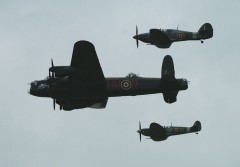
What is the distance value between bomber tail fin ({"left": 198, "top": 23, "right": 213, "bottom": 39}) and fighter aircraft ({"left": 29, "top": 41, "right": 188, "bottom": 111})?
836 inches

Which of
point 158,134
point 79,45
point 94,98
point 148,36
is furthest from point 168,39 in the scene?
point 79,45

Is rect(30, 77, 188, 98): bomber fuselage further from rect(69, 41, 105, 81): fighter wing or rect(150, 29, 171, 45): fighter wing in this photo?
rect(150, 29, 171, 45): fighter wing

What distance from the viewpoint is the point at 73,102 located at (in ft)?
131

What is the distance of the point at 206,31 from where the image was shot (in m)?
58.7

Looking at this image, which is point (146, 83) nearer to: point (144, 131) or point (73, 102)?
point (73, 102)

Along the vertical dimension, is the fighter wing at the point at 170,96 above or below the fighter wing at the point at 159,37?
below

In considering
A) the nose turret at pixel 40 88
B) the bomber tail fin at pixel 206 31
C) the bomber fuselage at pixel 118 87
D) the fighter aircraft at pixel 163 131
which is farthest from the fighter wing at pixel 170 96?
the bomber tail fin at pixel 206 31

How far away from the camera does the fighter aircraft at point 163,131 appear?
181ft

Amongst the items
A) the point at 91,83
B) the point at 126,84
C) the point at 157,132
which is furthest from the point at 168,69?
the point at 157,132

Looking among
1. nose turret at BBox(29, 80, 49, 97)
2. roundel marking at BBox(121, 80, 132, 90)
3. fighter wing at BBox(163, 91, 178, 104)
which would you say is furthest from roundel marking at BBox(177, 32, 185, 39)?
nose turret at BBox(29, 80, 49, 97)

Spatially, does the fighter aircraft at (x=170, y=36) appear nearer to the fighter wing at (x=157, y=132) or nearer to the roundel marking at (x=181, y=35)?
the roundel marking at (x=181, y=35)

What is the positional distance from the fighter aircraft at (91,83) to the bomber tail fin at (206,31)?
836 inches

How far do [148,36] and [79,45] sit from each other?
983 inches

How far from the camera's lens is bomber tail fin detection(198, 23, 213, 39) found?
5841 centimetres
